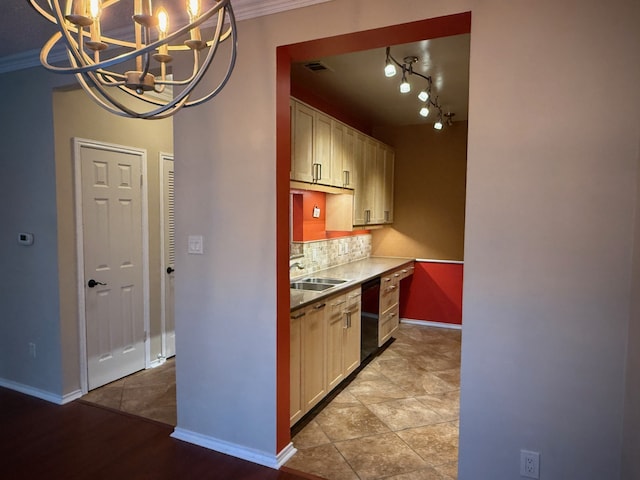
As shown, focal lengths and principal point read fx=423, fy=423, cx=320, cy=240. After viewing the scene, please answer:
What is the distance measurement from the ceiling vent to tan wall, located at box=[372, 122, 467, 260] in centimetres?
254

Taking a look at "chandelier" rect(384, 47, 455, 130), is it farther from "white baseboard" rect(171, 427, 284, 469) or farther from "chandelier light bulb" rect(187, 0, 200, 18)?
"white baseboard" rect(171, 427, 284, 469)

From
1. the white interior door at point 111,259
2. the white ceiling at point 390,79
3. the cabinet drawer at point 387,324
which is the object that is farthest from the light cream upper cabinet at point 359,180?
the white interior door at point 111,259

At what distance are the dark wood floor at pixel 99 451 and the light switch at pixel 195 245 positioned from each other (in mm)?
1240

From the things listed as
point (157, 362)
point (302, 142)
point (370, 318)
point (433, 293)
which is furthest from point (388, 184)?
point (157, 362)

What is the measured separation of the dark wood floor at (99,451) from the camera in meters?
2.43

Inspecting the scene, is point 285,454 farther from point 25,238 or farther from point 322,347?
point 25,238

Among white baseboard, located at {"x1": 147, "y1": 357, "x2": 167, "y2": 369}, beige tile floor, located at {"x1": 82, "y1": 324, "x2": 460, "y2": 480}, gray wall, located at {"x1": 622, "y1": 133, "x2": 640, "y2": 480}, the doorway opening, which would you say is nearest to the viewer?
gray wall, located at {"x1": 622, "y1": 133, "x2": 640, "y2": 480}

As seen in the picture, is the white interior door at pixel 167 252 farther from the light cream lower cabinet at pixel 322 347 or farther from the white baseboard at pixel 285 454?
the white baseboard at pixel 285 454

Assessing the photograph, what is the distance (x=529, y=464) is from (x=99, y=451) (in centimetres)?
246

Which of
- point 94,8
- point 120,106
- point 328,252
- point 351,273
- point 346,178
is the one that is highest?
point 94,8

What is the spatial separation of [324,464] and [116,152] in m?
2.98

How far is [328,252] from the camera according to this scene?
15.7 ft

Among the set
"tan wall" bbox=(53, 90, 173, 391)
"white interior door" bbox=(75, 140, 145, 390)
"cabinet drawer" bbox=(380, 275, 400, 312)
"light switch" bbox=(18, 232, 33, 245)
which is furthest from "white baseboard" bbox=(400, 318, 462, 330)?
"light switch" bbox=(18, 232, 33, 245)

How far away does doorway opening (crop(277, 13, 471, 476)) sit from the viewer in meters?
2.16
